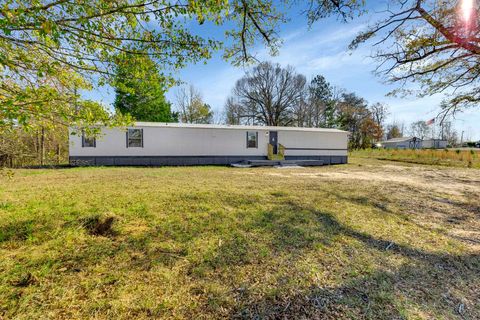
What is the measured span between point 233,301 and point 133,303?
31.6 inches

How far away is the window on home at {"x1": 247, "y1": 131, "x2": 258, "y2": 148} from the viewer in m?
14.2

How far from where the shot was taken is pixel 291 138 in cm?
1486

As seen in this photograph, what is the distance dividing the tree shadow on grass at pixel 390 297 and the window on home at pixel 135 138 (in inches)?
471

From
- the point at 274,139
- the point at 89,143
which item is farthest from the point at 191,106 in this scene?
the point at 89,143

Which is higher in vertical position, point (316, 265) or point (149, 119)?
point (149, 119)

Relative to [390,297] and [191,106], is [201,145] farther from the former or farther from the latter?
[191,106]

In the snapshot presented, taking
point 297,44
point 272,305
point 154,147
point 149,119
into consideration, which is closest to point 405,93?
point 297,44

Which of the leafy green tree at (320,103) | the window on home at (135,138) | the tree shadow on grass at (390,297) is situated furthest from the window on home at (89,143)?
the leafy green tree at (320,103)

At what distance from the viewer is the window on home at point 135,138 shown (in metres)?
12.1

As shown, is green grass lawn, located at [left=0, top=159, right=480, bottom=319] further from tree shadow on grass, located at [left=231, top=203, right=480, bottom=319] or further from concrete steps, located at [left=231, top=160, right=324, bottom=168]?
concrete steps, located at [left=231, top=160, right=324, bottom=168]

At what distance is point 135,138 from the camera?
12.2m

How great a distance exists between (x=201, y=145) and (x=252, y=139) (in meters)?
3.29

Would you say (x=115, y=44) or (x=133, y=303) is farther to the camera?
(x=115, y=44)

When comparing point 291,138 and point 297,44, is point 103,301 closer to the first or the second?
point 297,44
